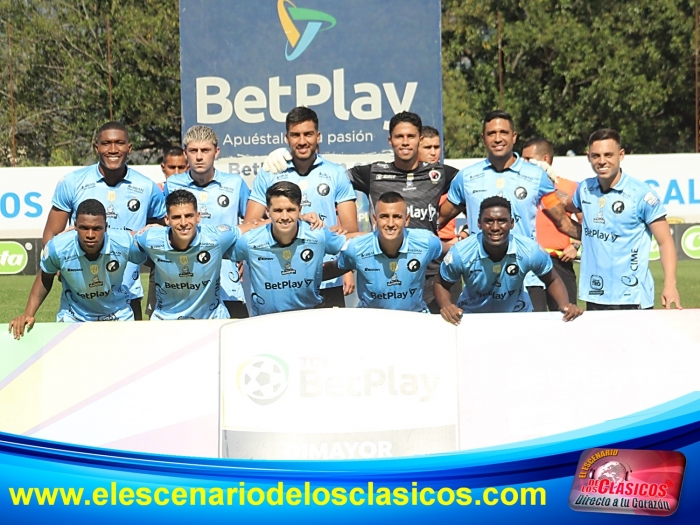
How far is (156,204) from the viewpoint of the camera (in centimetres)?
635

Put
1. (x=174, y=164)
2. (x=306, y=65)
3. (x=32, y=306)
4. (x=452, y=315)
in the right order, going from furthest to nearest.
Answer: (x=306, y=65), (x=174, y=164), (x=32, y=306), (x=452, y=315)

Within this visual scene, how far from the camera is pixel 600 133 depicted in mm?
5941

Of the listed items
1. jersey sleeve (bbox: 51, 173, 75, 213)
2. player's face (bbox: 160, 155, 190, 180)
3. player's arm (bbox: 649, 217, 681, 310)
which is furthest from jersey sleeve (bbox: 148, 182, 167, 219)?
player's arm (bbox: 649, 217, 681, 310)

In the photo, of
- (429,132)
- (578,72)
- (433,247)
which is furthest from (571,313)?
(578,72)

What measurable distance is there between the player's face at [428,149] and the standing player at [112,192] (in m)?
2.03

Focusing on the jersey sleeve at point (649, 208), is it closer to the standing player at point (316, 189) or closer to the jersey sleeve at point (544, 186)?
the jersey sleeve at point (544, 186)

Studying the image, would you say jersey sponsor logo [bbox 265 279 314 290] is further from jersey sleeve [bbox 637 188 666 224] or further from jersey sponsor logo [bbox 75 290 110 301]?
jersey sleeve [bbox 637 188 666 224]

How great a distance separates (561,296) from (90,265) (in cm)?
266

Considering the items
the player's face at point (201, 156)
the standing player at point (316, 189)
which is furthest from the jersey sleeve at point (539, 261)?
the player's face at point (201, 156)

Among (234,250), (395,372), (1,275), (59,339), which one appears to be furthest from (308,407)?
(1,275)

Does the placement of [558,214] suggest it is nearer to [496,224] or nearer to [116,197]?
[496,224]

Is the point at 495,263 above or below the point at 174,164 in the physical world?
below

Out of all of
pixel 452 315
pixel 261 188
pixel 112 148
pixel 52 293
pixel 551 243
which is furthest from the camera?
pixel 52 293

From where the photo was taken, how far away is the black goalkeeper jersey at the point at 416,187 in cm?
620
